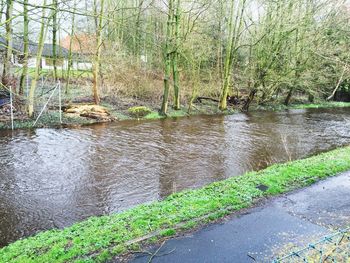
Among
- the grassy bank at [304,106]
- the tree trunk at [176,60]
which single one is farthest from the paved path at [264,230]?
the grassy bank at [304,106]

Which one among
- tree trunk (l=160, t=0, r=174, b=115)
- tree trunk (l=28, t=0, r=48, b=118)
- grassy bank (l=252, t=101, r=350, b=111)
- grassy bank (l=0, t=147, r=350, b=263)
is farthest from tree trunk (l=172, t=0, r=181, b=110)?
grassy bank (l=0, t=147, r=350, b=263)

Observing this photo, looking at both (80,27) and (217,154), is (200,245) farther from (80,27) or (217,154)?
(80,27)

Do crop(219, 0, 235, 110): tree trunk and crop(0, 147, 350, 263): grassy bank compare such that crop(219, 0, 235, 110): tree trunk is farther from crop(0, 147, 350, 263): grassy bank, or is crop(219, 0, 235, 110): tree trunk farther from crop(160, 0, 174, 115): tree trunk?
crop(0, 147, 350, 263): grassy bank

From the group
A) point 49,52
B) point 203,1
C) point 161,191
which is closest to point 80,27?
point 203,1

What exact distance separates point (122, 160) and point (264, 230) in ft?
19.8

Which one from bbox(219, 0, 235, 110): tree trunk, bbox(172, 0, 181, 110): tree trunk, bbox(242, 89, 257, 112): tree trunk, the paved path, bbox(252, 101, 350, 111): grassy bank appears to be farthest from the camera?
bbox(252, 101, 350, 111): grassy bank

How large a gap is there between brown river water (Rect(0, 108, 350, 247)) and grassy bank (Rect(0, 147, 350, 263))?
872 millimetres

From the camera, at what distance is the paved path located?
14.3 ft

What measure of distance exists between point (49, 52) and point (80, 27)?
23223 mm

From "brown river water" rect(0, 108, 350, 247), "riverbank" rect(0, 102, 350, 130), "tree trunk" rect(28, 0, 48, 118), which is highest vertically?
"tree trunk" rect(28, 0, 48, 118)

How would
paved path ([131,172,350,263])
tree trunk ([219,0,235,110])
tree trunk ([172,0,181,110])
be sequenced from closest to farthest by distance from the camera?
1. paved path ([131,172,350,263])
2. tree trunk ([172,0,181,110])
3. tree trunk ([219,0,235,110])

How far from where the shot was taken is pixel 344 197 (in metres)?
6.45

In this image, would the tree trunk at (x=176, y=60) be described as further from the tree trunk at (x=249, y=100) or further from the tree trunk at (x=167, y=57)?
the tree trunk at (x=249, y=100)

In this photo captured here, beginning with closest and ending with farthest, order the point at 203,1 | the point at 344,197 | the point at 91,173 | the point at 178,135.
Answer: the point at 344,197
the point at 91,173
the point at 178,135
the point at 203,1
